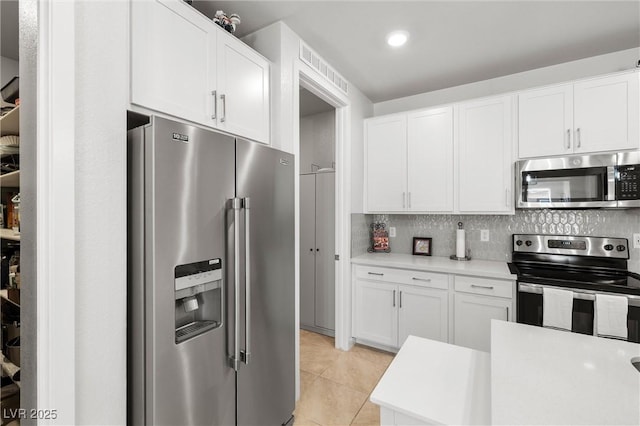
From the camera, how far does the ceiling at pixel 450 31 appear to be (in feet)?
6.24

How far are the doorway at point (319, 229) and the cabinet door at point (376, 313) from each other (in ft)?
1.27

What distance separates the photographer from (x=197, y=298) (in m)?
1.39

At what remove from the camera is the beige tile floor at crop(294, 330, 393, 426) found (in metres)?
2.02

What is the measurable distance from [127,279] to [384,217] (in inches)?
110

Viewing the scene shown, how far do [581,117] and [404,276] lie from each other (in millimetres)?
1864

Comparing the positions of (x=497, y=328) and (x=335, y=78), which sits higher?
(x=335, y=78)

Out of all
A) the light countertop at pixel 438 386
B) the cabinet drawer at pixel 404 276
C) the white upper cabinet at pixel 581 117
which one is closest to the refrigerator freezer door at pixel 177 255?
the light countertop at pixel 438 386

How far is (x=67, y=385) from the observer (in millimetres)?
1022

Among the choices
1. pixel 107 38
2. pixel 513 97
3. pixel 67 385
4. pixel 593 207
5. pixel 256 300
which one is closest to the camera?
pixel 67 385

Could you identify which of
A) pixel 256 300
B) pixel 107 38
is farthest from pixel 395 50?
pixel 256 300

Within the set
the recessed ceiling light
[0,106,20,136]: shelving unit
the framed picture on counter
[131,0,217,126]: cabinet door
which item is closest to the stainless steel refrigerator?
[131,0,217,126]: cabinet door

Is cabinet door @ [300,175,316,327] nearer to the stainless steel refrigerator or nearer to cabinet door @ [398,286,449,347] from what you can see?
cabinet door @ [398,286,449,347]

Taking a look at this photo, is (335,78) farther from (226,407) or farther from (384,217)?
(226,407)

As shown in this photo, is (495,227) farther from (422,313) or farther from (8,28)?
(8,28)
